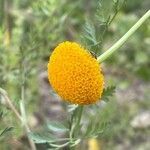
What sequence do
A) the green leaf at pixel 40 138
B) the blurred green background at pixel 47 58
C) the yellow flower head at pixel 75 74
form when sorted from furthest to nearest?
the blurred green background at pixel 47 58, the green leaf at pixel 40 138, the yellow flower head at pixel 75 74

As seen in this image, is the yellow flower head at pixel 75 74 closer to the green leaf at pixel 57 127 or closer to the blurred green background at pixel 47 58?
the blurred green background at pixel 47 58

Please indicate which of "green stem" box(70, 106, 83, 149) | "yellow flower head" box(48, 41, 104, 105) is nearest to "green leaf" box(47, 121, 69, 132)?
"green stem" box(70, 106, 83, 149)

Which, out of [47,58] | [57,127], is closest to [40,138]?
[57,127]

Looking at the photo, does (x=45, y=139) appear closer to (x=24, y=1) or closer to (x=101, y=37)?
(x=101, y=37)

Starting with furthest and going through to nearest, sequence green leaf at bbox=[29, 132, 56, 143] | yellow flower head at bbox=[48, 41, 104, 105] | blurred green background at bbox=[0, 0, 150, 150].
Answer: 1. blurred green background at bbox=[0, 0, 150, 150]
2. green leaf at bbox=[29, 132, 56, 143]
3. yellow flower head at bbox=[48, 41, 104, 105]

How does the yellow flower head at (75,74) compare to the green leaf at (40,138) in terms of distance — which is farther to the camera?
the green leaf at (40,138)

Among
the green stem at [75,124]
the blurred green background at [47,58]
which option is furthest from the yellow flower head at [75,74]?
the green stem at [75,124]

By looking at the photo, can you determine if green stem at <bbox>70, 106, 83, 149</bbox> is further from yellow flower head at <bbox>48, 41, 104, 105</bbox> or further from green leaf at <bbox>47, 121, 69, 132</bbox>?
yellow flower head at <bbox>48, 41, 104, 105</bbox>

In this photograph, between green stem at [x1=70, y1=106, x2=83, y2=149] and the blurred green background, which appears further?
the blurred green background
